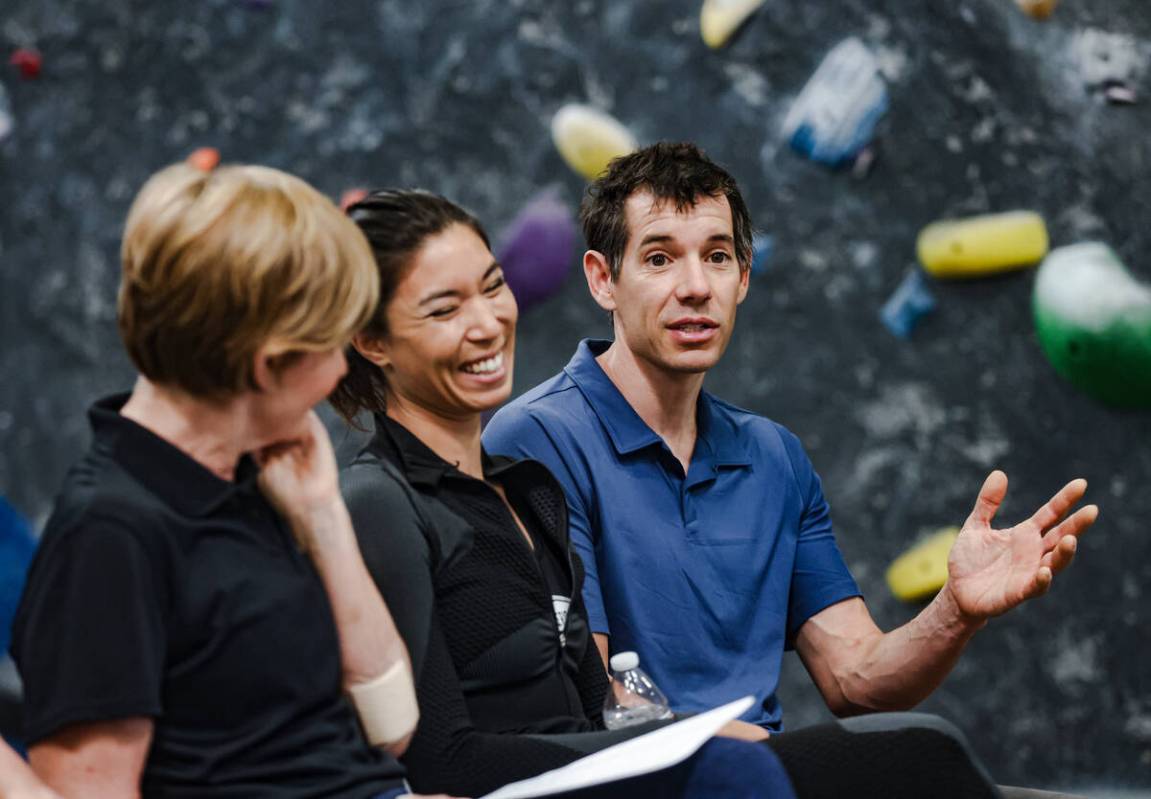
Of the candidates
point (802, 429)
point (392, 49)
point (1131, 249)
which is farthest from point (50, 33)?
point (1131, 249)

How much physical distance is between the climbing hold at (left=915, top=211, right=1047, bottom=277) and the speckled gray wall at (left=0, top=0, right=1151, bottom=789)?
33 mm

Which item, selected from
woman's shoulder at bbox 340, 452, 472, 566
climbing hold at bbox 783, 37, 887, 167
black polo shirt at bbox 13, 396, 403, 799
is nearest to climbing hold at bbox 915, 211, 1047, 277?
climbing hold at bbox 783, 37, 887, 167

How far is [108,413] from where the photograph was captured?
97 centimetres

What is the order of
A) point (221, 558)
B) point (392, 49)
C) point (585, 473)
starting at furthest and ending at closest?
1. point (392, 49)
2. point (585, 473)
3. point (221, 558)

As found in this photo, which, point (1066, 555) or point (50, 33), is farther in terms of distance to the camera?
point (50, 33)

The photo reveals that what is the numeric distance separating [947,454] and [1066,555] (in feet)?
4.00

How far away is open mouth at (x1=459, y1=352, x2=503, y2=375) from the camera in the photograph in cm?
127

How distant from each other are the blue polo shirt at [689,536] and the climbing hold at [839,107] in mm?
1086

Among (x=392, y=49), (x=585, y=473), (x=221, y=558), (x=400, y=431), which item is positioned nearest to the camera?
(x=221, y=558)

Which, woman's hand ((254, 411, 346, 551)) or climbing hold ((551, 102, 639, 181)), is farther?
climbing hold ((551, 102, 639, 181))

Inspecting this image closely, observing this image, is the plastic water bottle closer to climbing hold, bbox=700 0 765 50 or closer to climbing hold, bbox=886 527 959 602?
climbing hold, bbox=886 527 959 602

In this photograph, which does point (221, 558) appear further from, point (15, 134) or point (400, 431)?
point (15, 134)

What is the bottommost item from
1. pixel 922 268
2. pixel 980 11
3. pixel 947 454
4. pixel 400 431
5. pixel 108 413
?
pixel 947 454

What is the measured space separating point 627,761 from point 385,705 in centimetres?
18
